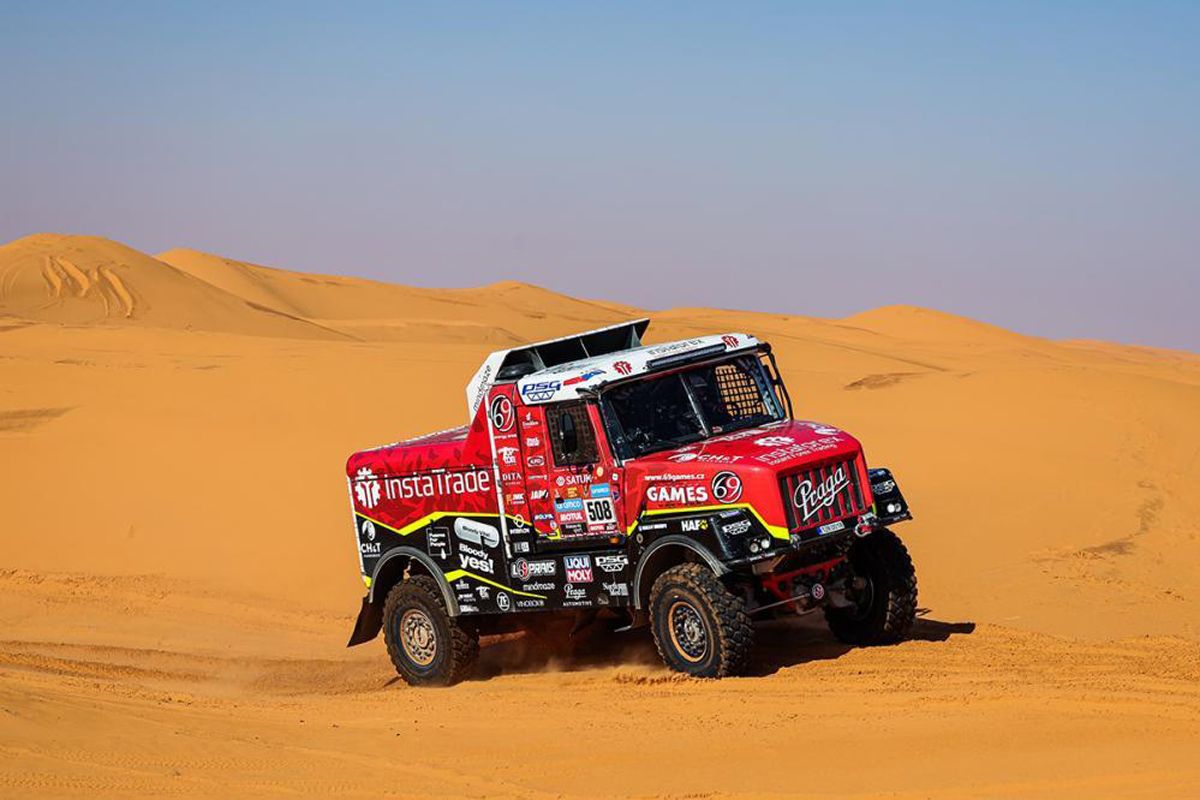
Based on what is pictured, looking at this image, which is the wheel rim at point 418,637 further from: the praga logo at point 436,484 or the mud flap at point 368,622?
the praga logo at point 436,484

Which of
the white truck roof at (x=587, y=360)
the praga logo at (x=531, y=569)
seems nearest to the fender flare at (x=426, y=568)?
the praga logo at (x=531, y=569)

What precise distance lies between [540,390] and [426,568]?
2298 mm

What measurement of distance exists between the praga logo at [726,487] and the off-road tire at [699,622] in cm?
54

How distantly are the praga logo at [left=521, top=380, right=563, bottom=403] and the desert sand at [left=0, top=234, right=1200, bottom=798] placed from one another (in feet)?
7.31

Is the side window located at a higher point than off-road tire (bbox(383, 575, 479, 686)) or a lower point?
higher

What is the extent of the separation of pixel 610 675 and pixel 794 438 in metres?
2.43

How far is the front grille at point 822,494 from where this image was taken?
1070cm

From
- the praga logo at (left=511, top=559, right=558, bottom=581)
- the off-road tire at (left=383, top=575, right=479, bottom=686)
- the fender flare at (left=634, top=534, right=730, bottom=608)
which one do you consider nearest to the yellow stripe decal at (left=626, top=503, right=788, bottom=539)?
the fender flare at (left=634, top=534, right=730, bottom=608)

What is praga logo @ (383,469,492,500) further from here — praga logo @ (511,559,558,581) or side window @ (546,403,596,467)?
side window @ (546,403,596,467)

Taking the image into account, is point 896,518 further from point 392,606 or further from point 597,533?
point 392,606

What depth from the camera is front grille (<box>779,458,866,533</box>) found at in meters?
10.7

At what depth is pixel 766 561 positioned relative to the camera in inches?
424

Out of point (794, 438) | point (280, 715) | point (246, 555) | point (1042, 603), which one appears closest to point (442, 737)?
point (280, 715)

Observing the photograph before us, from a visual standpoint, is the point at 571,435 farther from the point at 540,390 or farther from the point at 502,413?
the point at 502,413
